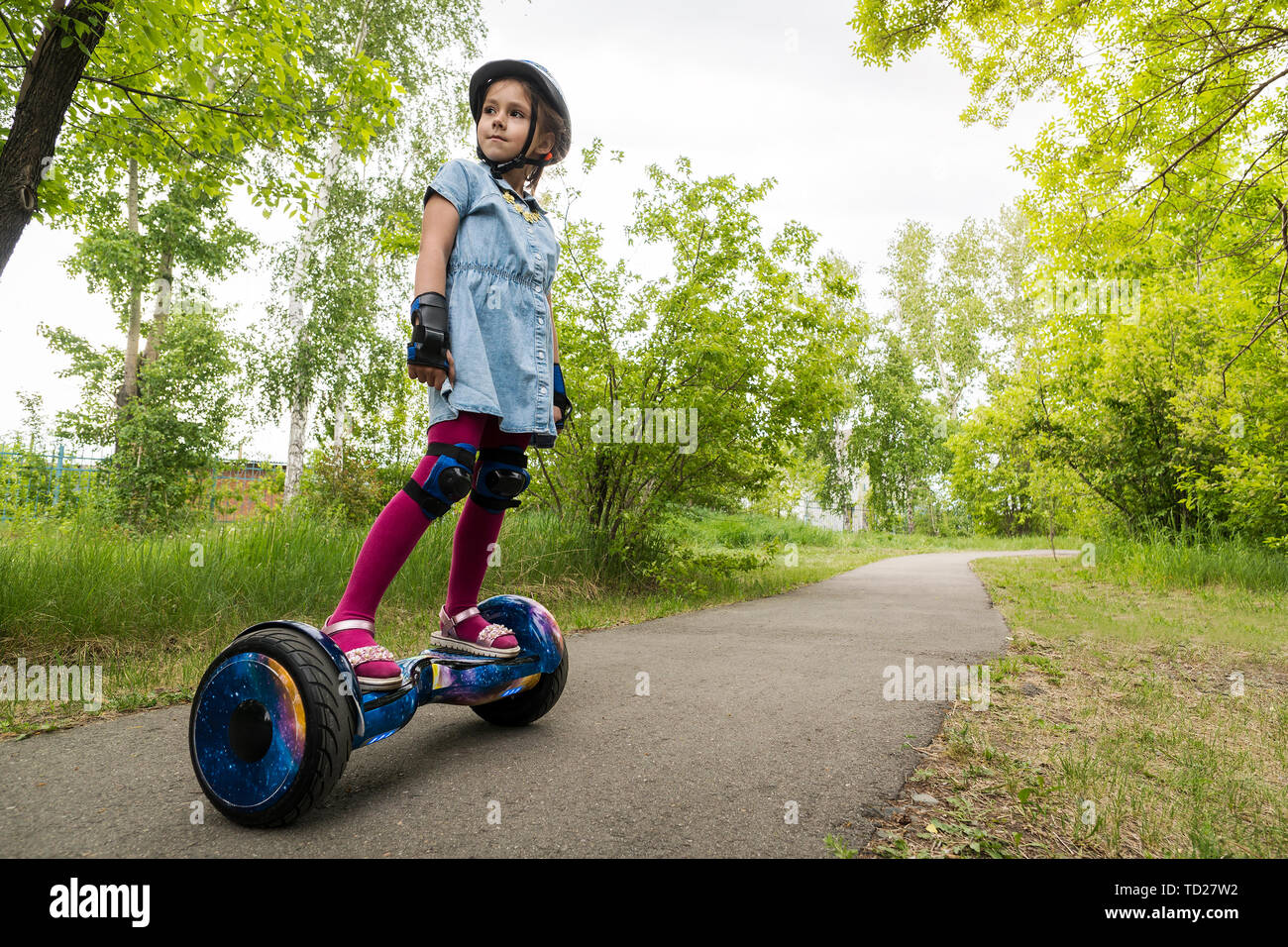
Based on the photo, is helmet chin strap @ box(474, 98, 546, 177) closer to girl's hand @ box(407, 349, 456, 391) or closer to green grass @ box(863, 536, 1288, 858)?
girl's hand @ box(407, 349, 456, 391)

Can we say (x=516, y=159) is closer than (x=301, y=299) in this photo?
Yes

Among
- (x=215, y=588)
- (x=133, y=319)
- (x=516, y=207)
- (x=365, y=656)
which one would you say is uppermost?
(x=133, y=319)

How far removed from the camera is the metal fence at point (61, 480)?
6871mm

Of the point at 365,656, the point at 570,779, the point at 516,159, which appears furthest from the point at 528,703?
the point at 516,159

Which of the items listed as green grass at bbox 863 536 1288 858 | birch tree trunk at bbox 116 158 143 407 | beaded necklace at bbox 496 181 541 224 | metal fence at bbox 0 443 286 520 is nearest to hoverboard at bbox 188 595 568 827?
green grass at bbox 863 536 1288 858

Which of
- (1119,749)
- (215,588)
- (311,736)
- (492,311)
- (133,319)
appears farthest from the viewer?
(133,319)

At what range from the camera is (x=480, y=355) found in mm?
2111

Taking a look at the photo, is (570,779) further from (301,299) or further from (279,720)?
(301,299)

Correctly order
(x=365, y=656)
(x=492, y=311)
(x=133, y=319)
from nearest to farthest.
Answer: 1. (x=365, y=656)
2. (x=492, y=311)
3. (x=133, y=319)

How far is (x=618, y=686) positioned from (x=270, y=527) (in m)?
3.05

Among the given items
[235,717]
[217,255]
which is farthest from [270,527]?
[217,255]

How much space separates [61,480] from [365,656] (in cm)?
1156
